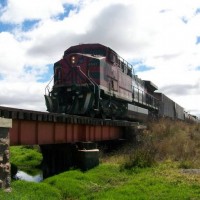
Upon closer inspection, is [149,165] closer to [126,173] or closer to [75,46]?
[126,173]

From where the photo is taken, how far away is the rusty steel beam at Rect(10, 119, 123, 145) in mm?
12780

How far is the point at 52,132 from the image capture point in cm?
1519

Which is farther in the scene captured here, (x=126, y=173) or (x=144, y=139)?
(x=144, y=139)

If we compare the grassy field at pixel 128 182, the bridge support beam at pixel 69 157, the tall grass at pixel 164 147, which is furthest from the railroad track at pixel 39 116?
the tall grass at pixel 164 147

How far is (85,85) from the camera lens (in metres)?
20.0

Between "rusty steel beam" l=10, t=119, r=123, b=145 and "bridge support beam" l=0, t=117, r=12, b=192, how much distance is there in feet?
5.62

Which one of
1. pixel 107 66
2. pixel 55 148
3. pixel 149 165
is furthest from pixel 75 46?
pixel 149 165

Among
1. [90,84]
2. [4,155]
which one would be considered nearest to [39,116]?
[4,155]

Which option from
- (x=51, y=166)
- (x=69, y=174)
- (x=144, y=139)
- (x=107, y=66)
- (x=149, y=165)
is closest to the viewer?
(x=69, y=174)

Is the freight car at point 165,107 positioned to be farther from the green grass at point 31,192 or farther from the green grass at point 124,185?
the green grass at point 31,192

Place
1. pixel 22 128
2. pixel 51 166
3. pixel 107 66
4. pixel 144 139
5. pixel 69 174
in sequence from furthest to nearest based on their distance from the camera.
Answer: pixel 144 139, pixel 107 66, pixel 51 166, pixel 69 174, pixel 22 128

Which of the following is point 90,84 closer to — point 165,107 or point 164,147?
point 164,147

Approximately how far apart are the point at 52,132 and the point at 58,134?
0.56 m

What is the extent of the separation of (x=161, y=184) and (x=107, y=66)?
431 inches
